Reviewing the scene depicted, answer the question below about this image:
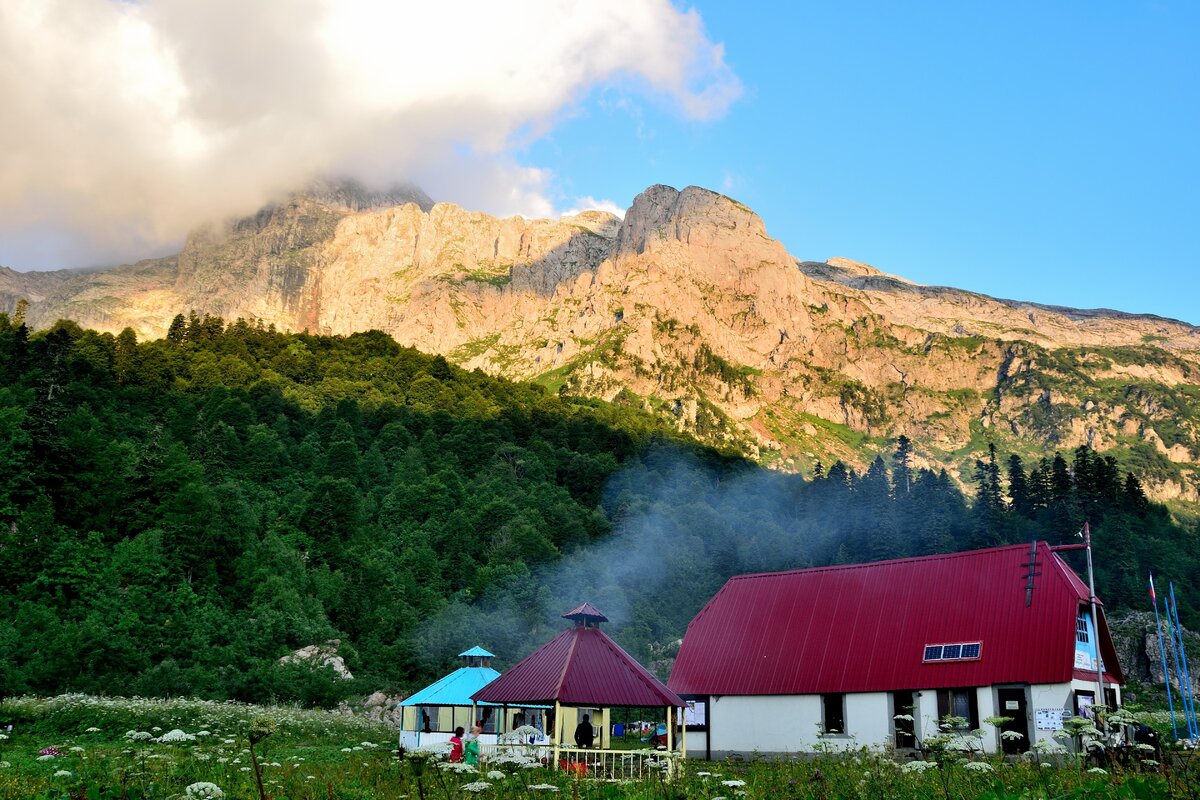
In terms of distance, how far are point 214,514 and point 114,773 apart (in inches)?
1991

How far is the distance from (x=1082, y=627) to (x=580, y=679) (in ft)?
62.6

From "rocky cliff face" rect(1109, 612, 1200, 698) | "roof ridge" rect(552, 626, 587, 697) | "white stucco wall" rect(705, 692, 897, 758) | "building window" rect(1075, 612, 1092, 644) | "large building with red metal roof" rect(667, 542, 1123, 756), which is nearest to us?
"roof ridge" rect(552, 626, 587, 697)

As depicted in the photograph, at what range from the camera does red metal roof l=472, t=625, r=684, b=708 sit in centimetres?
3023

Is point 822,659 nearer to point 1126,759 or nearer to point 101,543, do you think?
point 1126,759

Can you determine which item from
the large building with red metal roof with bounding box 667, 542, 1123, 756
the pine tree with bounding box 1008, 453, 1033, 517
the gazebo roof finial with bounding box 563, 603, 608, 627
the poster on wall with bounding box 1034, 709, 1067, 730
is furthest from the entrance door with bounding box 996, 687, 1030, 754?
the pine tree with bounding box 1008, 453, 1033, 517

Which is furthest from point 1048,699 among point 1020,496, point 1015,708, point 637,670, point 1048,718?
point 1020,496

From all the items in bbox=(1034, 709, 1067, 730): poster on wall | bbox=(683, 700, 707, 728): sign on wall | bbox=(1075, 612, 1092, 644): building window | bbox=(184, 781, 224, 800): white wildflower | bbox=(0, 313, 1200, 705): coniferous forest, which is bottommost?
bbox=(683, 700, 707, 728): sign on wall

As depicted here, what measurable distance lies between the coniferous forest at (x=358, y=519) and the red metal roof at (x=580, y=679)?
83.3ft

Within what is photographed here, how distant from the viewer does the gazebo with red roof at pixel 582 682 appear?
3014 centimetres

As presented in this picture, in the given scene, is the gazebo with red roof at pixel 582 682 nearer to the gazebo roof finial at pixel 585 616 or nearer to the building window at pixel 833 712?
the gazebo roof finial at pixel 585 616

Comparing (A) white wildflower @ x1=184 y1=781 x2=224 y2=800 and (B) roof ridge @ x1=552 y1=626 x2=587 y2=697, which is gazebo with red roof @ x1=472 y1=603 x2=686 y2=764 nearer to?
(B) roof ridge @ x1=552 y1=626 x2=587 y2=697

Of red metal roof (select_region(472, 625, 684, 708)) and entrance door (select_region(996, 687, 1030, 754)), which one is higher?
red metal roof (select_region(472, 625, 684, 708))

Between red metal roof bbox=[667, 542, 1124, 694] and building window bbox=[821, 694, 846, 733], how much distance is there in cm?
58

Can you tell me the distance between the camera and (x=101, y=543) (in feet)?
194
